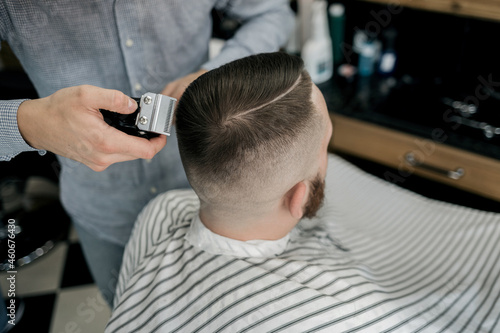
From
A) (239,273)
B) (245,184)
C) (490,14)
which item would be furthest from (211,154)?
(490,14)

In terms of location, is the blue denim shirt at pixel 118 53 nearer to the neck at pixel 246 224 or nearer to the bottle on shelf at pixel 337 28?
the neck at pixel 246 224

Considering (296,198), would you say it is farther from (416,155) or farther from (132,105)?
(416,155)

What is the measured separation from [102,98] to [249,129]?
308 mm

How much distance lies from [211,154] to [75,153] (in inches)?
11.1

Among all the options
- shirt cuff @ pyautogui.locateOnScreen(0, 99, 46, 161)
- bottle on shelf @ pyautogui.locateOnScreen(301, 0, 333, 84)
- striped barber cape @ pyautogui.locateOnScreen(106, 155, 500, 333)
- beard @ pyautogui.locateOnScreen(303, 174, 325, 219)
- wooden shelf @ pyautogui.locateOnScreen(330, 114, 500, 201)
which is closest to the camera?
shirt cuff @ pyautogui.locateOnScreen(0, 99, 46, 161)

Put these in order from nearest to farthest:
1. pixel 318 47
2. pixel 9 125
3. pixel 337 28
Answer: pixel 9 125, pixel 318 47, pixel 337 28

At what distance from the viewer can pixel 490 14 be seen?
1527 millimetres

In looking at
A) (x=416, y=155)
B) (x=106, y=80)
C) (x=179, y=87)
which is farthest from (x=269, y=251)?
(x=416, y=155)

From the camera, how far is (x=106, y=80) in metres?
1.16

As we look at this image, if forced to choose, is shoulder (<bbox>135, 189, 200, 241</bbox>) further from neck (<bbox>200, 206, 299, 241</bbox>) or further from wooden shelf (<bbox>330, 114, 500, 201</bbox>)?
wooden shelf (<bbox>330, 114, 500, 201</bbox>)

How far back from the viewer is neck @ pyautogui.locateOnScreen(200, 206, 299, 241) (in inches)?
40.2

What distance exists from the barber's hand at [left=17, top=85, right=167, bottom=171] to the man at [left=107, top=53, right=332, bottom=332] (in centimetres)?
14

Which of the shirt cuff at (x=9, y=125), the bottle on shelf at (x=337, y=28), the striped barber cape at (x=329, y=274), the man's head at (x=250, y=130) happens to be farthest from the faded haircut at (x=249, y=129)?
the bottle on shelf at (x=337, y=28)

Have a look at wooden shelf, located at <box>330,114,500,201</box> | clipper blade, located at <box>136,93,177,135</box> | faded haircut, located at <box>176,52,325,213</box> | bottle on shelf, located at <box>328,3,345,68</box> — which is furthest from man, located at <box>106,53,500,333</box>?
bottle on shelf, located at <box>328,3,345,68</box>
